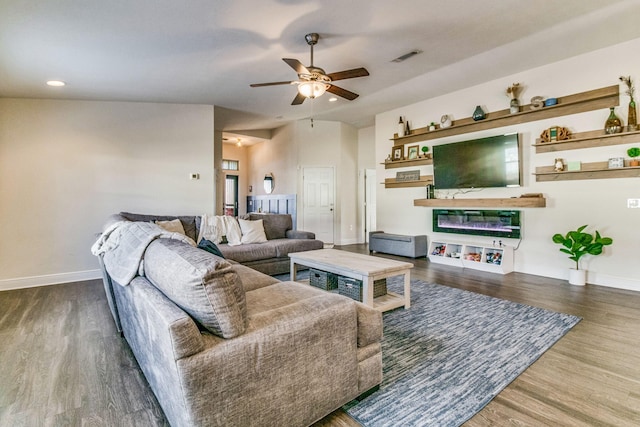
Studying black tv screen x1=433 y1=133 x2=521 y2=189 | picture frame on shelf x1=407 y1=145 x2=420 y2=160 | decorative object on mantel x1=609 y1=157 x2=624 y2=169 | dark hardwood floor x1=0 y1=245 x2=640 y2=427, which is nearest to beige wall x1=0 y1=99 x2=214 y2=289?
dark hardwood floor x1=0 y1=245 x2=640 y2=427

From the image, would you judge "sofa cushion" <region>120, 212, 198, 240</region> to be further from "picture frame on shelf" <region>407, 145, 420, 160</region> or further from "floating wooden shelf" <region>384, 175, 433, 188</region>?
"picture frame on shelf" <region>407, 145, 420, 160</region>

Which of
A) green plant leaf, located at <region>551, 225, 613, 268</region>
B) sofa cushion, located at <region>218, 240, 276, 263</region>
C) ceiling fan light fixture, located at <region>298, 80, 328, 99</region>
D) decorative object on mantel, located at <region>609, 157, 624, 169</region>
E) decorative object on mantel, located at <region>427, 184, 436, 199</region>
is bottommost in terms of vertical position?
sofa cushion, located at <region>218, 240, 276, 263</region>

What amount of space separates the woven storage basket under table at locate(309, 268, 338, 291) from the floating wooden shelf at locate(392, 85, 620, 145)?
3667 mm

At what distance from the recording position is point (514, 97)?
4.57 metres

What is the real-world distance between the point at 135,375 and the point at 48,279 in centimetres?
354

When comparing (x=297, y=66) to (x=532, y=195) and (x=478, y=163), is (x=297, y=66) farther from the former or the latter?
(x=532, y=195)

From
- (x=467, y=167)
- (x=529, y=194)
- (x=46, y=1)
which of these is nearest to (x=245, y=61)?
(x=46, y=1)

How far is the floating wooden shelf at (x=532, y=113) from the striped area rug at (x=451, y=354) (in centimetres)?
280

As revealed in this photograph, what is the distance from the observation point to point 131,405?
1669 millimetres

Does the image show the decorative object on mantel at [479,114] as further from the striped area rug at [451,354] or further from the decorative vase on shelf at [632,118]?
the striped area rug at [451,354]

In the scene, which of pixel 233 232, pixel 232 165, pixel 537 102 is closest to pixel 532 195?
pixel 537 102

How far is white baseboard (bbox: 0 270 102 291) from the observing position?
4145mm

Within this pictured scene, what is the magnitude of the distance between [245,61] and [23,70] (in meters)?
2.41

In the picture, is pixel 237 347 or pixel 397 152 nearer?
pixel 237 347
